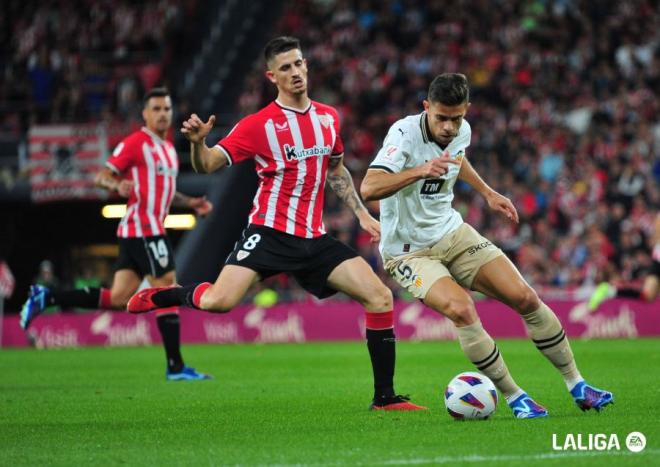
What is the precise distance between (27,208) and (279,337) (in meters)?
9.86

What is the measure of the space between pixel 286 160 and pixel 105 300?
422 cm

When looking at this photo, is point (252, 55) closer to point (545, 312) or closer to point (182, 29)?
point (182, 29)

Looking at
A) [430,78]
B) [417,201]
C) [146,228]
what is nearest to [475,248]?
[417,201]

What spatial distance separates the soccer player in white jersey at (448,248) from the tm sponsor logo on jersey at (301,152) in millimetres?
740

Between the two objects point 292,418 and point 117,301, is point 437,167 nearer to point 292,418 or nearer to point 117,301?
point 292,418

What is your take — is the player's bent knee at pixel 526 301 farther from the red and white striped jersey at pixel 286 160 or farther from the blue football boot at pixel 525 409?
the red and white striped jersey at pixel 286 160

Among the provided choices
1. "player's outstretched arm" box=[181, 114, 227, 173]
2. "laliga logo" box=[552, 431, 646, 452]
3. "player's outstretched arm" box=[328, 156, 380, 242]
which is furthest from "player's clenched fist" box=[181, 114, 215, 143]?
"laliga logo" box=[552, 431, 646, 452]

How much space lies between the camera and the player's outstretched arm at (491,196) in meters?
8.41

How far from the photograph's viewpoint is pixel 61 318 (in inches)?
867

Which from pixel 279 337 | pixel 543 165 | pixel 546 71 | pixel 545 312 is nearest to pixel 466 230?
pixel 545 312

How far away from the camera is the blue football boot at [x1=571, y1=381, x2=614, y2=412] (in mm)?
7945

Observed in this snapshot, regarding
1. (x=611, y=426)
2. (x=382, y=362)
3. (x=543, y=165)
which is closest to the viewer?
(x=611, y=426)

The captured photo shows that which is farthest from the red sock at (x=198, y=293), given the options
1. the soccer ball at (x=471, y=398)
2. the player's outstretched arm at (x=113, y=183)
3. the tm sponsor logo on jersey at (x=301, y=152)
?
the player's outstretched arm at (x=113, y=183)

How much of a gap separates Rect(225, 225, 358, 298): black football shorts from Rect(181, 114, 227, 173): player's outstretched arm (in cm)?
61
